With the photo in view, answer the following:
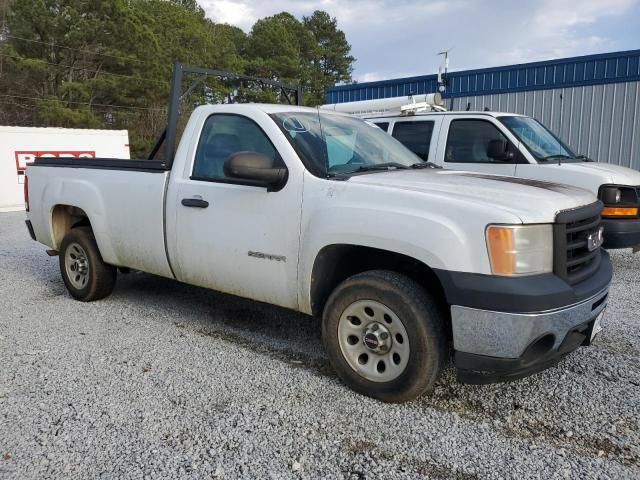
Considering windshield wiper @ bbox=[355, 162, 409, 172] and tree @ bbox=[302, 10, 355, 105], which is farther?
tree @ bbox=[302, 10, 355, 105]

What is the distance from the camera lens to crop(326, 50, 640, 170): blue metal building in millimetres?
13359

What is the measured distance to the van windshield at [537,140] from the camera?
700 centimetres

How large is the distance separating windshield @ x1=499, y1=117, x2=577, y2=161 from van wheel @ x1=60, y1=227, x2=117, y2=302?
16.6 ft

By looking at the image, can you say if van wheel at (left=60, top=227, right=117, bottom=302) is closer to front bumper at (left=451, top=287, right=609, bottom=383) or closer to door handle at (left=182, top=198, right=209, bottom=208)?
door handle at (left=182, top=198, right=209, bottom=208)

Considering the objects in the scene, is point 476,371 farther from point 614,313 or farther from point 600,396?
point 614,313

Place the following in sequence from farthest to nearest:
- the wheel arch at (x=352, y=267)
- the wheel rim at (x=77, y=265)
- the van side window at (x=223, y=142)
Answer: the wheel rim at (x=77, y=265)
the van side window at (x=223, y=142)
the wheel arch at (x=352, y=267)

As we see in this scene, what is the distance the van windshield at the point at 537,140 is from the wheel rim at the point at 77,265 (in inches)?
206

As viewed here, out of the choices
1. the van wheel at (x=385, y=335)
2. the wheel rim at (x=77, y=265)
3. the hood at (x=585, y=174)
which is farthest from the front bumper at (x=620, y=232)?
the wheel rim at (x=77, y=265)

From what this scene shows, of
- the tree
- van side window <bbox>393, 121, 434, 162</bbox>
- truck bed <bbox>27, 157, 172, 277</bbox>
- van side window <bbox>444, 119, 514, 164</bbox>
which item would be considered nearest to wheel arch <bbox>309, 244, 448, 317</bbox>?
truck bed <bbox>27, 157, 172, 277</bbox>

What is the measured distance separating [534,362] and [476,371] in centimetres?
32

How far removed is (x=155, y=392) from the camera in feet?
11.8

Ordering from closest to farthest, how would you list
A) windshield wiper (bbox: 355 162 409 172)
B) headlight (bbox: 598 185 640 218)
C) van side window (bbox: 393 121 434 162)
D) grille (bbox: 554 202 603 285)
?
grille (bbox: 554 202 603 285)
windshield wiper (bbox: 355 162 409 172)
headlight (bbox: 598 185 640 218)
van side window (bbox: 393 121 434 162)

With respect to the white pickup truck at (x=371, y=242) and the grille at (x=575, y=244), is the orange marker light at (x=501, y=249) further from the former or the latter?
the grille at (x=575, y=244)

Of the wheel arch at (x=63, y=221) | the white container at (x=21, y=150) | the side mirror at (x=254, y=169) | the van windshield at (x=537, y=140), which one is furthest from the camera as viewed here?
the white container at (x=21, y=150)
